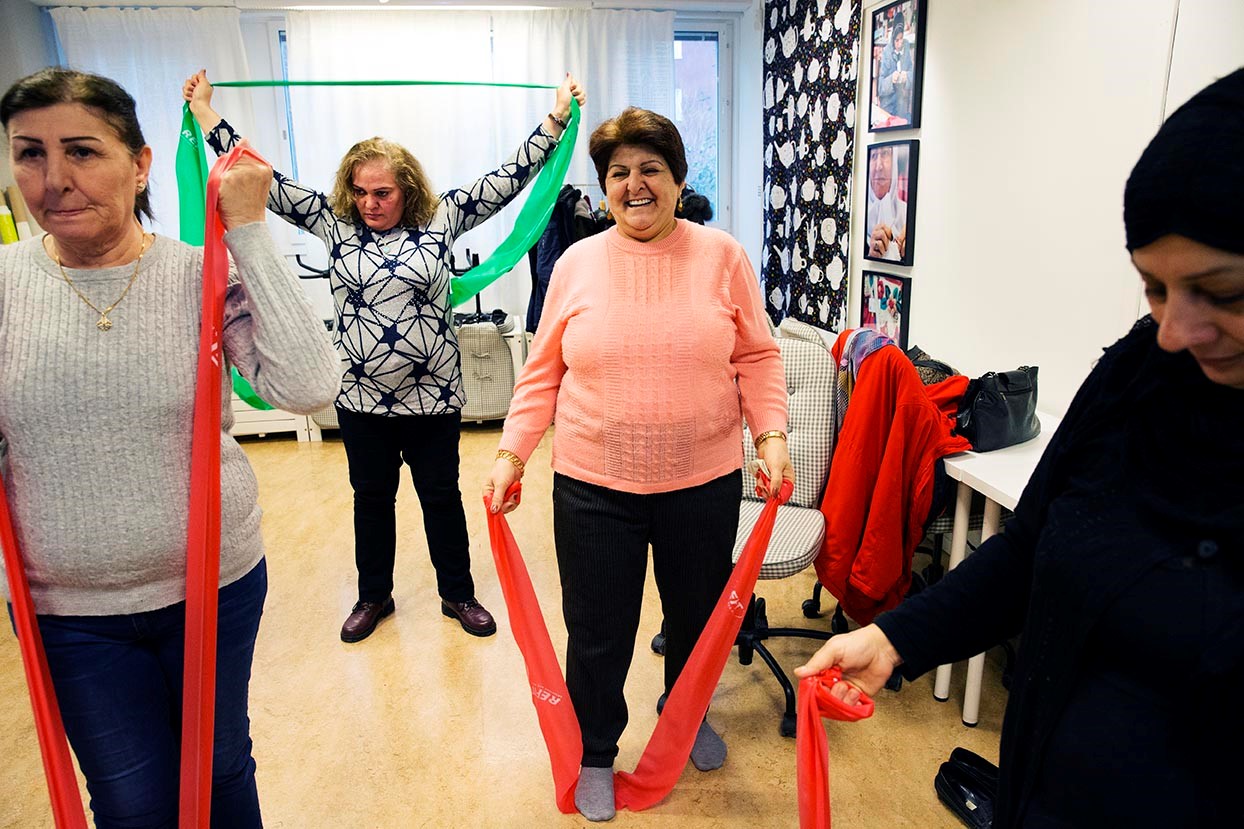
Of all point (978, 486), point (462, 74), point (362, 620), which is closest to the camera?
point (978, 486)

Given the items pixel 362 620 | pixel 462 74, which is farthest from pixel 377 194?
pixel 462 74

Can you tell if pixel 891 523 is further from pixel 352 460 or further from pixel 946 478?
pixel 352 460

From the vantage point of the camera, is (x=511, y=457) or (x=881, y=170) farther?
(x=881, y=170)

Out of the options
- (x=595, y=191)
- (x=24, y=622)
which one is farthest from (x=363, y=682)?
(x=595, y=191)

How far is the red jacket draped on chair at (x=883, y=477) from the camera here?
87.2 inches

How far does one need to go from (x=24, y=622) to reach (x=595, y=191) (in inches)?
179

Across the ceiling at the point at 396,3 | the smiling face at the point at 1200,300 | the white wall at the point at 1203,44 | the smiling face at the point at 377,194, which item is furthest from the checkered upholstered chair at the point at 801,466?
the ceiling at the point at 396,3

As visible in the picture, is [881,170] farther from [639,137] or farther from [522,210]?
[639,137]

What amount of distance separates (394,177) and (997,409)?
1.76 meters

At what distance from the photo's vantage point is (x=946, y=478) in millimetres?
2279

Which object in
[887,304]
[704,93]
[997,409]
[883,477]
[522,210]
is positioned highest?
[704,93]

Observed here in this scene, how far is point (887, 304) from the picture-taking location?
3.42 metres

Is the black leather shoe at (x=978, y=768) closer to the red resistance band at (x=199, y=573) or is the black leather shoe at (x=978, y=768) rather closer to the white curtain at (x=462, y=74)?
the red resistance band at (x=199, y=573)

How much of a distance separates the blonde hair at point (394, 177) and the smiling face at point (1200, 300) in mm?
2044
